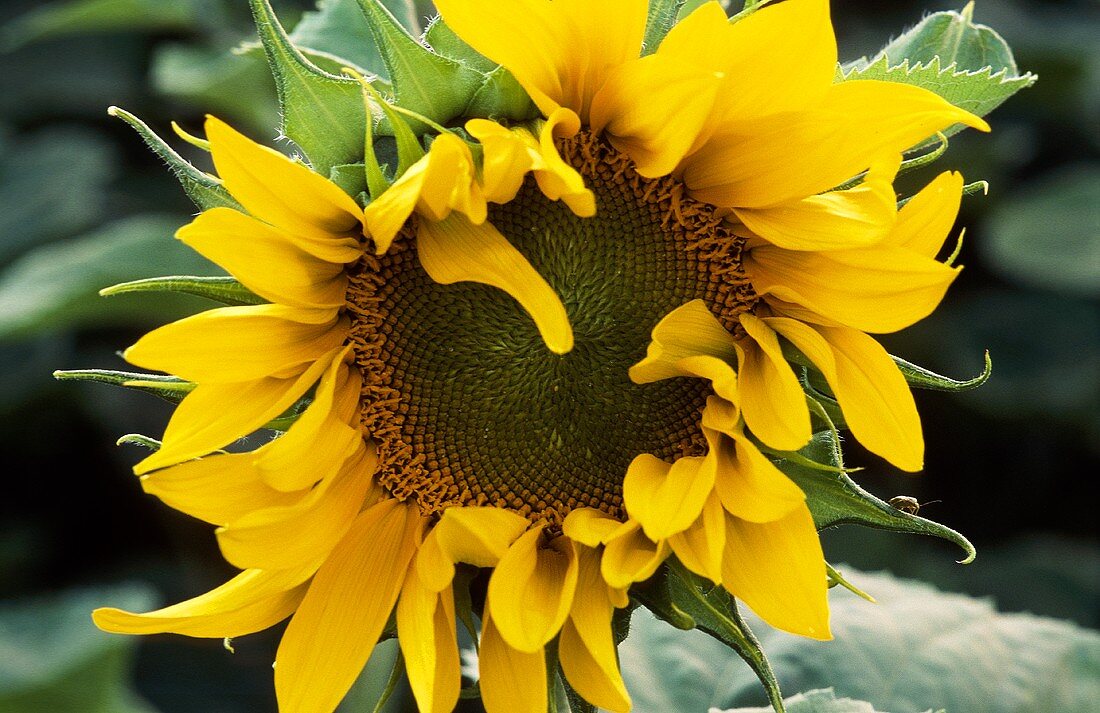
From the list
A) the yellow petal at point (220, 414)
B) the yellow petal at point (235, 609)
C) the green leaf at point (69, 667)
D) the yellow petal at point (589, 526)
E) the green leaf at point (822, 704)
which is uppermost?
the yellow petal at point (220, 414)

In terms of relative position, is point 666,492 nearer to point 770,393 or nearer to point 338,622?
point 770,393

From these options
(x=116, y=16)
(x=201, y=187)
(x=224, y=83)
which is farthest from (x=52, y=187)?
(x=201, y=187)

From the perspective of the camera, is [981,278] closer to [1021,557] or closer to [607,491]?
[1021,557]

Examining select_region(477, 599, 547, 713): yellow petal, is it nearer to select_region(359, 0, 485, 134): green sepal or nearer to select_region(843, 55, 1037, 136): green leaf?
select_region(359, 0, 485, 134): green sepal

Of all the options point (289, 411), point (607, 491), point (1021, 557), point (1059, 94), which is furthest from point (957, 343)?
point (289, 411)

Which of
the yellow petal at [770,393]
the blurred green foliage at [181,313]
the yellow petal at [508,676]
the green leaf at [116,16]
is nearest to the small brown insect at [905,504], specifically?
the yellow petal at [770,393]

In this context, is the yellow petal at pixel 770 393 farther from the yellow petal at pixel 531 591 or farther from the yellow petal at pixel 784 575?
the yellow petal at pixel 531 591
